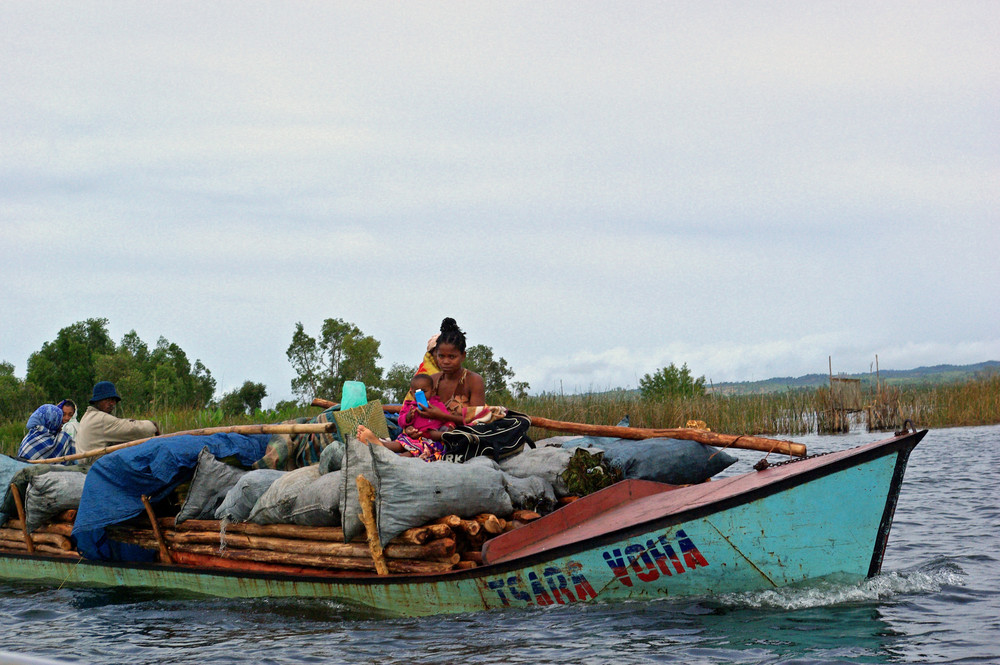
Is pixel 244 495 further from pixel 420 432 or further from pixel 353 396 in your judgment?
pixel 420 432

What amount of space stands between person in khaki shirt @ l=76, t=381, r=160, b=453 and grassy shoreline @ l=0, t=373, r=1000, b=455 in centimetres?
492

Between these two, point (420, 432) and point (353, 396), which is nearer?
point (420, 432)

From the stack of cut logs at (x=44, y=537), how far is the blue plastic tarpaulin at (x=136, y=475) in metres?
0.69

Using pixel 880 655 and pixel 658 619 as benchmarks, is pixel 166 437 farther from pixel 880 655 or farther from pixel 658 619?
pixel 880 655

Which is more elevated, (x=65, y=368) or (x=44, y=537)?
(x=65, y=368)

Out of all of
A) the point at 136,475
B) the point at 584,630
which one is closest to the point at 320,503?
the point at 136,475

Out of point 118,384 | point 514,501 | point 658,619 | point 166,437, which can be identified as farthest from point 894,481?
point 118,384

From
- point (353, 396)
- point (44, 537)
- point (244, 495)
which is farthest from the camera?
point (44, 537)

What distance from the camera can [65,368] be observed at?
30.3 metres

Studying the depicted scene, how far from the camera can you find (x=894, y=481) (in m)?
4.67

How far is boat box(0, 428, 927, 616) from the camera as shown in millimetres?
4676

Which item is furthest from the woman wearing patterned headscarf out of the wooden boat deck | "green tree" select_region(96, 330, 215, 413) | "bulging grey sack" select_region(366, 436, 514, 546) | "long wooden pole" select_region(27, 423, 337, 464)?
"green tree" select_region(96, 330, 215, 413)

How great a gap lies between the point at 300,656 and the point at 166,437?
2716mm

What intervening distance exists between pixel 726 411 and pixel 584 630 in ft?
51.5
